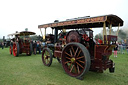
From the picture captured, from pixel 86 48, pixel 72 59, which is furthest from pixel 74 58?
pixel 86 48

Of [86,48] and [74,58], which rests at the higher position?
[86,48]

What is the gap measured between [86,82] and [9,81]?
7.86ft

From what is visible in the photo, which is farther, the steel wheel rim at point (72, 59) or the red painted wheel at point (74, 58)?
the steel wheel rim at point (72, 59)

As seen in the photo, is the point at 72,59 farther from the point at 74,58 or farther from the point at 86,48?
the point at 86,48

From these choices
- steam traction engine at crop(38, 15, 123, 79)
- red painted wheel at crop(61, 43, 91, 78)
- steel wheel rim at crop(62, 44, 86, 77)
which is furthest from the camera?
steel wheel rim at crop(62, 44, 86, 77)

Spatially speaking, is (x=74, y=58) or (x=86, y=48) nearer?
(x=86, y=48)

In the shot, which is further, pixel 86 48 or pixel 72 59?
pixel 72 59

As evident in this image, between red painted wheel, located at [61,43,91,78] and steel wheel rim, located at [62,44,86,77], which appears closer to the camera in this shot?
red painted wheel, located at [61,43,91,78]

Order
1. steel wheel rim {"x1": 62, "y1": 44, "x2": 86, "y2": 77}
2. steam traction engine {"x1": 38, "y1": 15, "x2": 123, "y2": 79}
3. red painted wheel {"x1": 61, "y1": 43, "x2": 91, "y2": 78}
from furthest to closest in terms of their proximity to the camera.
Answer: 1. steel wheel rim {"x1": 62, "y1": 44, "x2": 86, "y2": 77}
2. red painted wheel {"x1": 61, "y1": 43, "x2": 91, "y2": 78}
3. steam traction engine {"x1": 38, "y1": 15, "x2": 123, "y2": 79}

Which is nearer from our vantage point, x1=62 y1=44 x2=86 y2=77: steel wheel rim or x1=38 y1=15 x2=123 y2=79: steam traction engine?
x1=38 y1=15 x2=123 y2=79: steam traction engine

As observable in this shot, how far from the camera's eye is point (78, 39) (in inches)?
166

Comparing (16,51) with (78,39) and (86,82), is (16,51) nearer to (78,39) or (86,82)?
Answer: (78,39)

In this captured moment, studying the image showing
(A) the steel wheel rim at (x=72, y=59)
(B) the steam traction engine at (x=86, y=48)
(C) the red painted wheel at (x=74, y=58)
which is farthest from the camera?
(A) the steel wheel rim at (x=72, y=59)

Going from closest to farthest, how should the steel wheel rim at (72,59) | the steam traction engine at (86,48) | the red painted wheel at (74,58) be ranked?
the steam traction engine at (86,48), the red painted wheel at (74,58), the steel wheel rim at (72,59)
